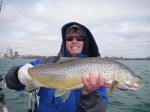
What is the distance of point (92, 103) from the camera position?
4.75 metres

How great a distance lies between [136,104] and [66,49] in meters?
9.93

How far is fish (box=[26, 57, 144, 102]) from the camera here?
449cm

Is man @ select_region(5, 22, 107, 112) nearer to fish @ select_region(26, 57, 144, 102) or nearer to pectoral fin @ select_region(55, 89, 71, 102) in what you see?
fish @ select_region(26, 57, 144, 102)

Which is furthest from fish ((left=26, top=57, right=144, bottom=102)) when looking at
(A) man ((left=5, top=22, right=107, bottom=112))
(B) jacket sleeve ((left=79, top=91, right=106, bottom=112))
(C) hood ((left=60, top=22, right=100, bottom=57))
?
(C) hood ((left=60, top=22, right=100, bottom=57))

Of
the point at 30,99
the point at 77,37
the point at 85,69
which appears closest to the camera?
the point at 85,69

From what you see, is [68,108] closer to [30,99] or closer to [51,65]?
[51,65]

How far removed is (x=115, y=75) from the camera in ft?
15.1

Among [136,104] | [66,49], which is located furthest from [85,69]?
[136,104]

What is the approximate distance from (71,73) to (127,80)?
117cm

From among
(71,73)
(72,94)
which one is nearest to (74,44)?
(71,73)

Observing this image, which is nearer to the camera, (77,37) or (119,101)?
(77,37)

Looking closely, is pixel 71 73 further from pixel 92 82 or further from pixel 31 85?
pixel 31 85

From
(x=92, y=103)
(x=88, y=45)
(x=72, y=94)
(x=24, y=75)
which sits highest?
(x=88, y=45)

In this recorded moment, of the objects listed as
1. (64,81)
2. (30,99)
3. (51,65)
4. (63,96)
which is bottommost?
(30,99)
